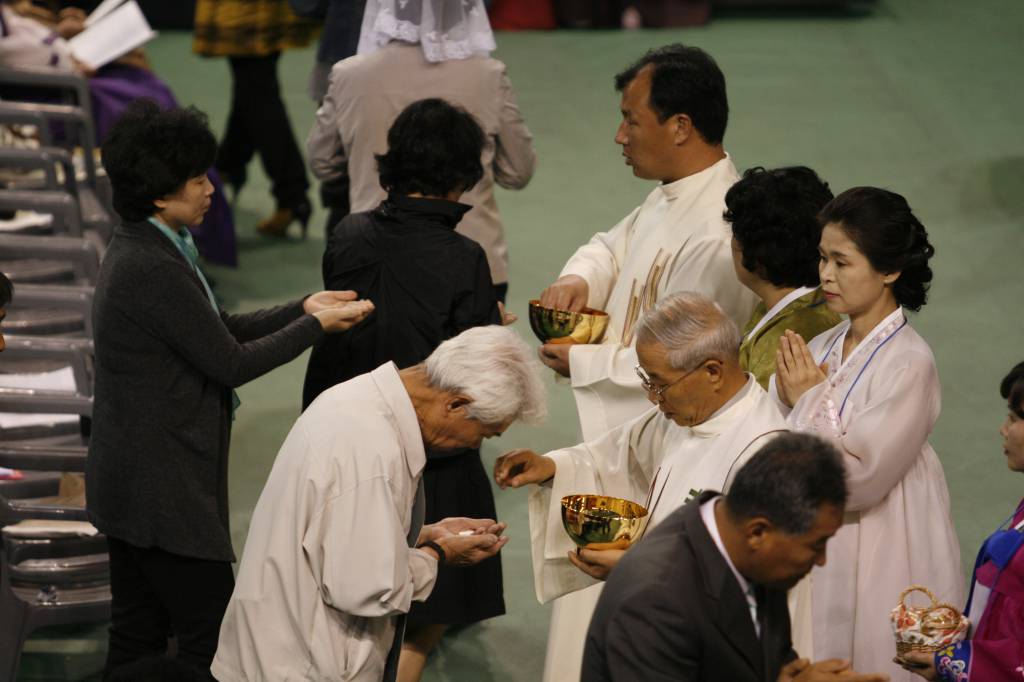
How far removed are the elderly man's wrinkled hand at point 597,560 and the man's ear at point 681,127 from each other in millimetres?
1403

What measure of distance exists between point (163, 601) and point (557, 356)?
3.98ft

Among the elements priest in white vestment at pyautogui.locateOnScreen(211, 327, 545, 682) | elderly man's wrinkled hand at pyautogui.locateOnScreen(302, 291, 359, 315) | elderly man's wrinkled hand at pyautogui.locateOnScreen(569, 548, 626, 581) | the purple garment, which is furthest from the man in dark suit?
the purple garment

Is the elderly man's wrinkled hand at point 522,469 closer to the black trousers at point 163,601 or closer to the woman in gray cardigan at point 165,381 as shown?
the woman in gray cardigan at point 165,381

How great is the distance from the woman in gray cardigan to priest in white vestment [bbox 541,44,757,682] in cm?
87

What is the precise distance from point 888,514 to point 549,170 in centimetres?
571

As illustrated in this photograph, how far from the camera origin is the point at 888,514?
324 cm

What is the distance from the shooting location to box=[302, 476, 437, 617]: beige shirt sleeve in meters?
2.82

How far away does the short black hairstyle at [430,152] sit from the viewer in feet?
12.9

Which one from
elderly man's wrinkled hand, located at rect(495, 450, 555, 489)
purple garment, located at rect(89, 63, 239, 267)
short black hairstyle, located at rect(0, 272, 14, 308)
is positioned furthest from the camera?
purple garment, located at rect(89, 63, 239, 267)

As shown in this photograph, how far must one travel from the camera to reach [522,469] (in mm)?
3395

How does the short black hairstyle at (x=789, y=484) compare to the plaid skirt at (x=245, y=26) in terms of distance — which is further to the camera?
the plaid skirt at (x=245, y=26)

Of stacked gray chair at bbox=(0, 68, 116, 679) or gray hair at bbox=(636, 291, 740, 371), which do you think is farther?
stacked gray chair at bbox=(0, 68, 116, 679)

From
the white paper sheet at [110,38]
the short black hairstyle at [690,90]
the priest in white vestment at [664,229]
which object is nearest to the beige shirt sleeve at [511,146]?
the priest in white vestment at [664,229]

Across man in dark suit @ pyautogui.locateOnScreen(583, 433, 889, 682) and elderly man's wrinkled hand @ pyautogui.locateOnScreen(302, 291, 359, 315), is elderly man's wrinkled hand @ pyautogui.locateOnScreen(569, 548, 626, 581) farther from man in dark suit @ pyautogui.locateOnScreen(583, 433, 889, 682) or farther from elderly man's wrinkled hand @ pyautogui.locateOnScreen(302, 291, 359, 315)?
elderly man's wrinkled hand @ pyautogui.locateOnScreen(302, 291, 359, 315)
